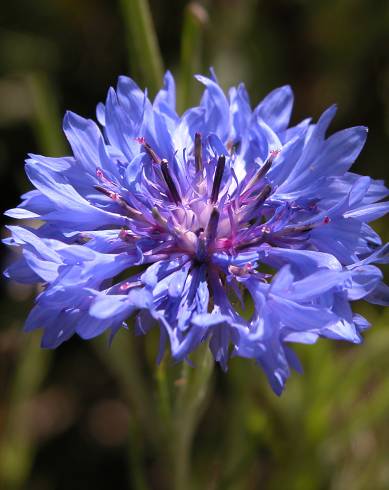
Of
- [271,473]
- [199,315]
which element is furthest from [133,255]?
[271,473]

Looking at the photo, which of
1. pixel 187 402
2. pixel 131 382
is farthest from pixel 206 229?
pixel 131 382

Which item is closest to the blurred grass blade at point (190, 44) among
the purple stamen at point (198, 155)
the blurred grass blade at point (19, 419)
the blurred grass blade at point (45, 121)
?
the blurred grass blade at point (45, 121)

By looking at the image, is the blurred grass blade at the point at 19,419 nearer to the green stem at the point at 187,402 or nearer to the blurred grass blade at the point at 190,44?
the green stem at the point at 187,402

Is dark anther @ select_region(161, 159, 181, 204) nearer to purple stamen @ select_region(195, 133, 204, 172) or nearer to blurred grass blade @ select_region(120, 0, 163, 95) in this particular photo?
purple stamen @ select_region(195, 133, 204, 172)

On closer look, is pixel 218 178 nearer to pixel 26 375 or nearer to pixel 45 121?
pixel 45 121

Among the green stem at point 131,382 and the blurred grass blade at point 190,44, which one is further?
the green stem at point 131,382

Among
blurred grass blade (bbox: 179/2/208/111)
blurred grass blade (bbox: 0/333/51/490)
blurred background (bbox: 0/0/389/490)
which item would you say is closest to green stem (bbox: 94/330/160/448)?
blurred background (bbox: 0/0/389/490)

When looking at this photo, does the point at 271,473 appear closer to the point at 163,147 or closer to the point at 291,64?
the point at 163,147

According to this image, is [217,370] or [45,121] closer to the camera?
[45,121]
